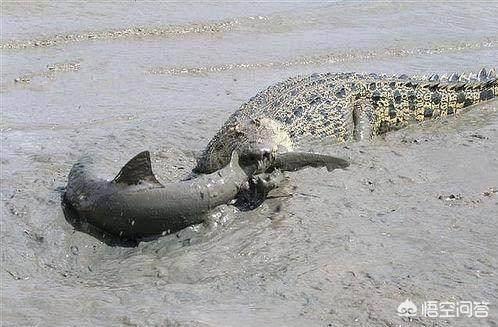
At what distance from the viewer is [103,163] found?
5.42m

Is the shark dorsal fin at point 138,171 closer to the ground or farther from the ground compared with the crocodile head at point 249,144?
farther from the ground

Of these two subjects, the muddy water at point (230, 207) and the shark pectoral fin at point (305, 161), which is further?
the shark pectoral fin at point (305, 161)

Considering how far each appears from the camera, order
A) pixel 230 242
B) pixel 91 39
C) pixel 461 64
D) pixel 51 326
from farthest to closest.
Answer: pixel 91 39, pixel 461 64, pixel 230 242, pixel 51 326

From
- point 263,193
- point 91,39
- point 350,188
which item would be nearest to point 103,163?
point 263,193

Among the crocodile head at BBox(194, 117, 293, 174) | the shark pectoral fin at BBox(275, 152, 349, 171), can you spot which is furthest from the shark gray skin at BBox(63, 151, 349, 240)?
the shark pectoral fin at BBox(275, 152, 349, 171)

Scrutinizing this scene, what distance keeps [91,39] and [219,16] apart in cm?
232

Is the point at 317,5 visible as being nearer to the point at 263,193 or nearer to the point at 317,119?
the point at 317,119

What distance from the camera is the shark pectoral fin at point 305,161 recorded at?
5.47 m

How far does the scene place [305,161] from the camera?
5.49 metres

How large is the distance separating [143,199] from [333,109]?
2870 millimetres

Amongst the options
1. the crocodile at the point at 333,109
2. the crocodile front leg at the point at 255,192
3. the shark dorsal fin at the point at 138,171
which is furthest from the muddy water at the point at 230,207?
the shark dorsal fin at the point at 138,171

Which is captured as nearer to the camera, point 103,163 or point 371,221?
point 371,221

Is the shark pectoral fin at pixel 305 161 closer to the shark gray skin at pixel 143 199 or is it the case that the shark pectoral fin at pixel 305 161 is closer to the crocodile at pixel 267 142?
the crocodile at pixel 267 142

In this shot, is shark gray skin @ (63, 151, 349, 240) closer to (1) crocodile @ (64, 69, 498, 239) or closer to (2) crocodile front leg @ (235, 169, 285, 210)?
(1) crocodile @ (64, 69, 498, 239)
